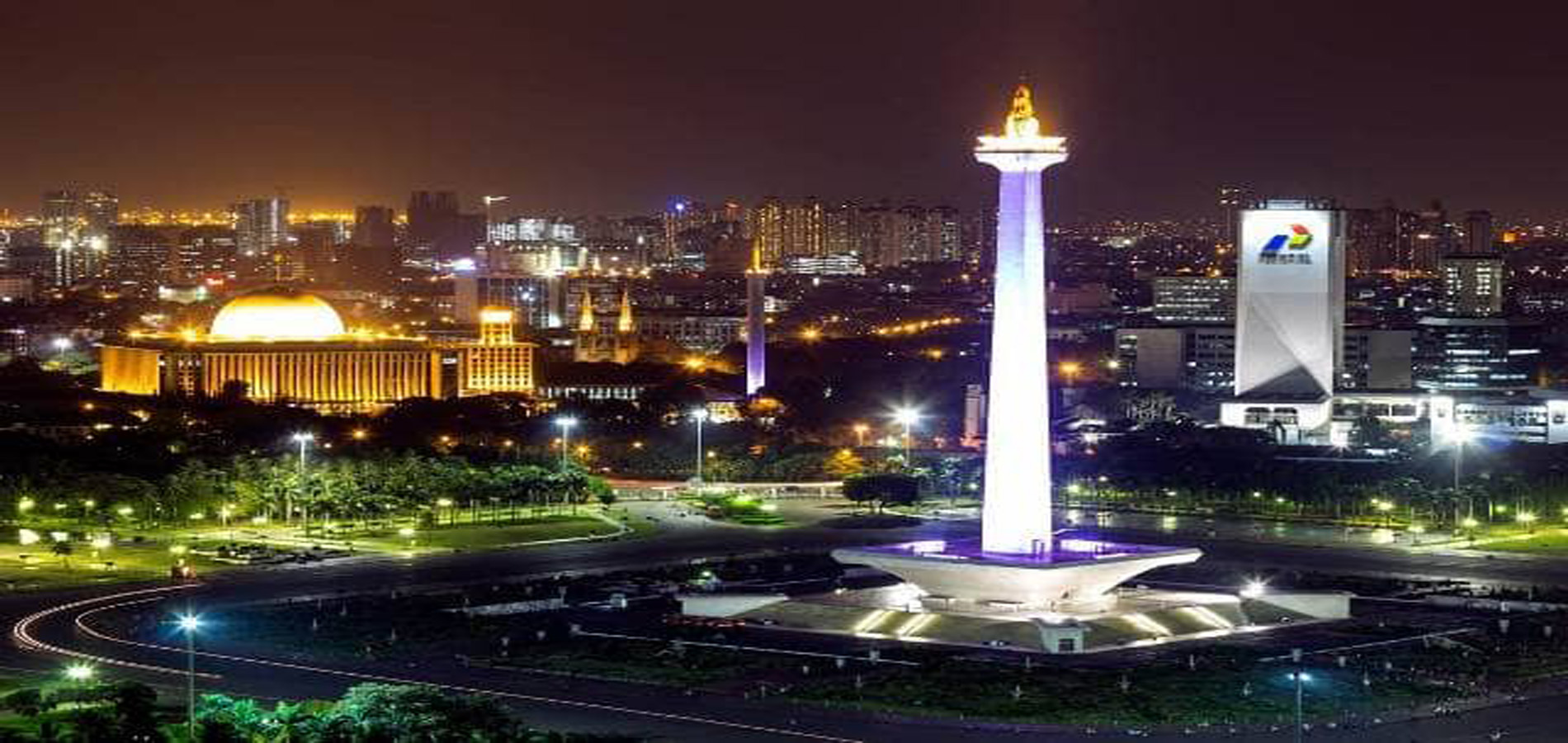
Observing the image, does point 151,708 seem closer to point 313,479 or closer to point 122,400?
point 313,479

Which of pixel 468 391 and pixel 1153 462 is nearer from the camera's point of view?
Answer: pixel 1153 462

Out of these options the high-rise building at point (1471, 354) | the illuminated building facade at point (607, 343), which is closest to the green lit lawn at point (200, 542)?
the high-rise building at point (1471, 354)

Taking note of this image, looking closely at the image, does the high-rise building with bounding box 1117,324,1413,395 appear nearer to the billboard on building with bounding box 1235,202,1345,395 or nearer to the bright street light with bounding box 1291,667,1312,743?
the billboard on building with bounding box 1235,202,1345,395

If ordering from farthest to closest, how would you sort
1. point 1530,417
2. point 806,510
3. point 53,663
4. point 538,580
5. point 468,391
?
point 468,391
point 1530,417
point 806,510
point 538,580
point 53,663

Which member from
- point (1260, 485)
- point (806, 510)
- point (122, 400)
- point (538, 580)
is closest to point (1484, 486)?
point (1260, 485)

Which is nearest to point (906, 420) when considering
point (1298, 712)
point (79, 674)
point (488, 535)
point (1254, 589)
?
point (488, 535)

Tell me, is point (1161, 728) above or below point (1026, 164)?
below
